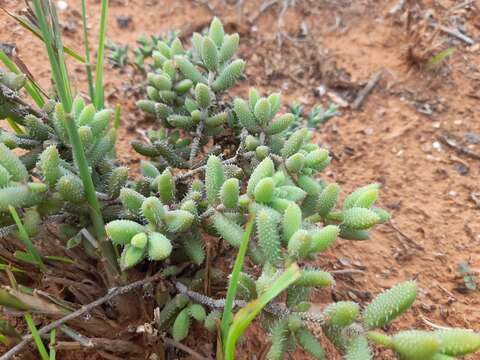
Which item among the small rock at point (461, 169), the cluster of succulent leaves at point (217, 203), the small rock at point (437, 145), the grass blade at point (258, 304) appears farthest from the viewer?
the small rock at point (437, 145)

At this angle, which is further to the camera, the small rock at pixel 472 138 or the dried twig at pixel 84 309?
the small rock at pixel 472 138

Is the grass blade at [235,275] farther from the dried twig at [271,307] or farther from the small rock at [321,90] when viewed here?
the small rock at [321,90]

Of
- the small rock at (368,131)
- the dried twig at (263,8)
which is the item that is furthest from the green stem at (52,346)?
the dried twig at (263,8)

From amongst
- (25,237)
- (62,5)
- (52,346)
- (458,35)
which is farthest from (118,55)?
(458,35)

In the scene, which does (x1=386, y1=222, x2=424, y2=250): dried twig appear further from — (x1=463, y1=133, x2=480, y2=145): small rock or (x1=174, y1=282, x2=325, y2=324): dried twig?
(x1=174, y1=282, x2=325, y2=324): dried twig

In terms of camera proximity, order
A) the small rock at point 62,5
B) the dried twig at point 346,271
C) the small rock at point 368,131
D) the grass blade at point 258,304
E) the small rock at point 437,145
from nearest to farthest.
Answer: the grass blade at point 258,304 → the dried twig at point 346,271 → the small rock at point 437,145 → the small rock at point 368,131 → the small rock at point 62,5

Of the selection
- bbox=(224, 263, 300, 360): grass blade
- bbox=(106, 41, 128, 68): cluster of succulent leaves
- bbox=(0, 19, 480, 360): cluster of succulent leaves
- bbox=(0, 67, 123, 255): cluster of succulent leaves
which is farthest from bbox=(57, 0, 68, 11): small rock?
bbox=(224, 263, 300, 360): grass blade
